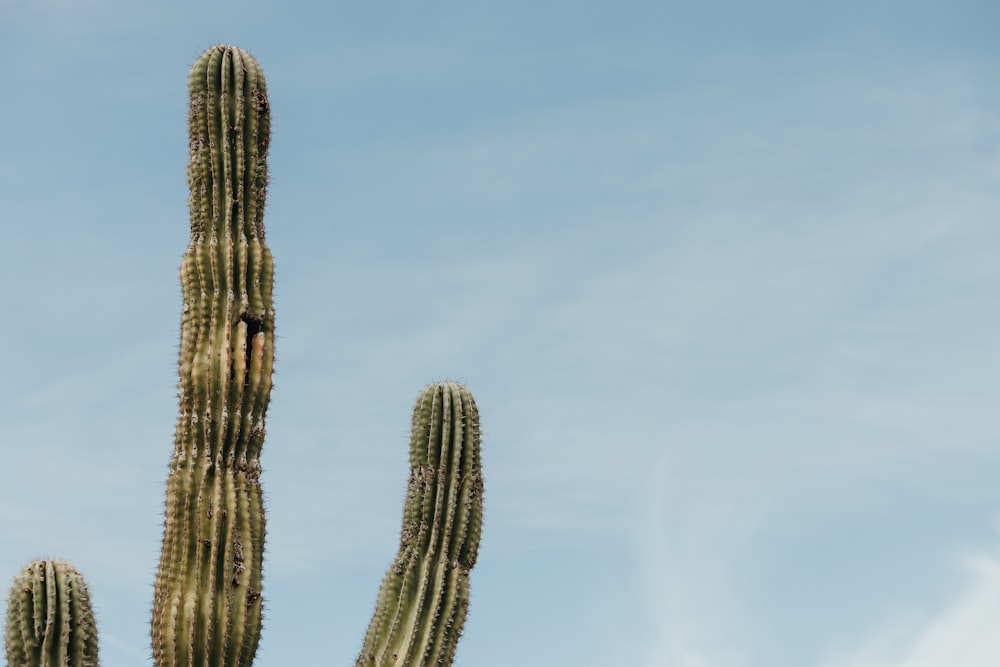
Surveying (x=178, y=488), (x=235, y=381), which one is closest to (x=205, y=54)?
(x=235, y=381)

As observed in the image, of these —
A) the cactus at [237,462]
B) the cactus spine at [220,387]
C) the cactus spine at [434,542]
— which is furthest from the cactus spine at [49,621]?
the cactus spine at [434,542]

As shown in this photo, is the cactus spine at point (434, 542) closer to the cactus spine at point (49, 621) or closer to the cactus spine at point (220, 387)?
the cactus spine at point (220, 387)

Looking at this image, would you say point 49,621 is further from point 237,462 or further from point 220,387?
point 220,387

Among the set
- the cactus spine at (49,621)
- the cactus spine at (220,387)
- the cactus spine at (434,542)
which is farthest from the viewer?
the cactus spine at (434,542)

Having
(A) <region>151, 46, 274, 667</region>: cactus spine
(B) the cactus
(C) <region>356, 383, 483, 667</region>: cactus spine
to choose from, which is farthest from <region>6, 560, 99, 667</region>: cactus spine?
(C) <region>356, 383, 483, 667</region>: cactus spine

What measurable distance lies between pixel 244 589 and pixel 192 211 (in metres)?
2.74

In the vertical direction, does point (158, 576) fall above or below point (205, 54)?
below

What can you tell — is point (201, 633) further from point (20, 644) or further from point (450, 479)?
point (450, 479)

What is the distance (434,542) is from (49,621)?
9.13ft

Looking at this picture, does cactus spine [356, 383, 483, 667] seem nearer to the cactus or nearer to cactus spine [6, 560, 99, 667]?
the cactus

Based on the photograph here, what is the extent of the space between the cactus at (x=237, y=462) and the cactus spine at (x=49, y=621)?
3 cm

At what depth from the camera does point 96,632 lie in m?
8.43

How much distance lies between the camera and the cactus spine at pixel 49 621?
8.23 m

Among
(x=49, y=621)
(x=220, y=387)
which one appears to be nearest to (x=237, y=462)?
(x=220, y=387)
